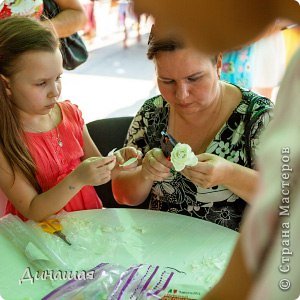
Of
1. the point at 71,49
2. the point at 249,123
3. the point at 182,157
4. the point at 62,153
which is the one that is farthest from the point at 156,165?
the point at 71,49

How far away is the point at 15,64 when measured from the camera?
1062 mm

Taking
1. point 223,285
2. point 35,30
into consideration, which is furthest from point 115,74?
point 223,285

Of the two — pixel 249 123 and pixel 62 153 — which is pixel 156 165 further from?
pixel 62 153

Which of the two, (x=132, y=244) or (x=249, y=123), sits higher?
(x=249, y=123)

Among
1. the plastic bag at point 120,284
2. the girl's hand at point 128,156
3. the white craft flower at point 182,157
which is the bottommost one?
the plastic bag at point 120,284

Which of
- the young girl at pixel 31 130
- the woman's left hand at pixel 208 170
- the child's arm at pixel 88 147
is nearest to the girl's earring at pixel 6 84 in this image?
the young girl at pixel 31 130

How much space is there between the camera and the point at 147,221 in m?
1.06

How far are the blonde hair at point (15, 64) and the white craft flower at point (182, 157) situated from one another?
39cm

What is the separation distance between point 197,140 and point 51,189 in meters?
0.35

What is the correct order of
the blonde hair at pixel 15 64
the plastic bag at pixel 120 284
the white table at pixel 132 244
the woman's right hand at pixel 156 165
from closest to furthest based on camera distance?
the plastic bag at pixel 120 284, the white table at pixel 132 244, the woman's right hand at pixel 156 165, the blonde hair at pixel 15 64

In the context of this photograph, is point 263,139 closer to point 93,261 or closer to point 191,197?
point 93,261

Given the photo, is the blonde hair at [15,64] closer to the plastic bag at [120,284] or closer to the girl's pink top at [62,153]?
the girl's pink top at [62,153]

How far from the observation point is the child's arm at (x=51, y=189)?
1021mm

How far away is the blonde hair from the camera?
1.05 m
